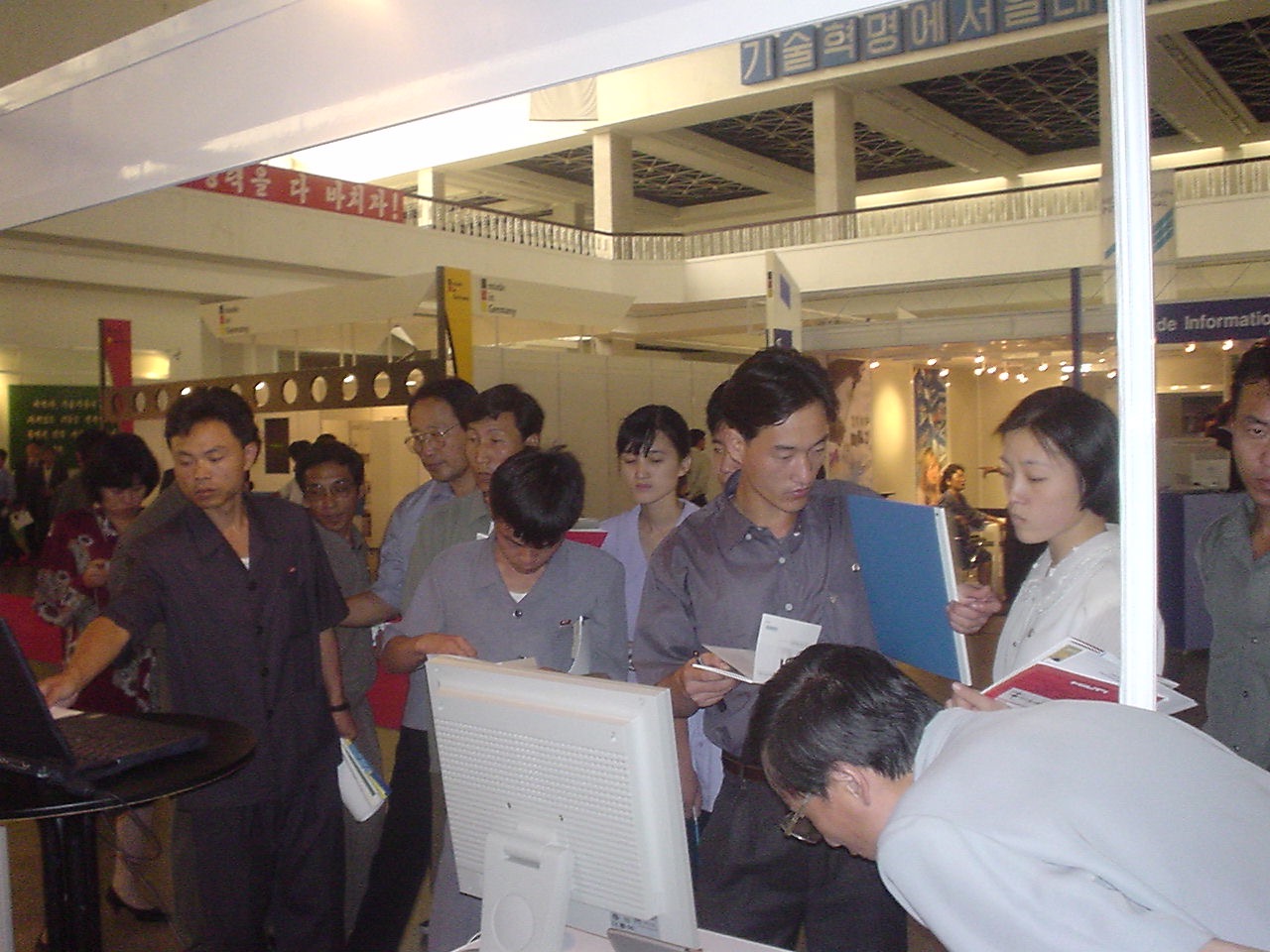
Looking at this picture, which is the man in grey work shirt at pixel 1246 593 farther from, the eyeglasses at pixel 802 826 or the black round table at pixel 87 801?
the black round table at pixel 87 801

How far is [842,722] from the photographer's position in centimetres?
124

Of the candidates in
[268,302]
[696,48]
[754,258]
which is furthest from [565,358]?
[696,48]

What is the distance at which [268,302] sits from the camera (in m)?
9.20

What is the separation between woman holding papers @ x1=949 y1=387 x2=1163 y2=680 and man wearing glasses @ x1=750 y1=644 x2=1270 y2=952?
0.42m

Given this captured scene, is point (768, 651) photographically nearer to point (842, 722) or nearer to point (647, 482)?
point (842, 722)

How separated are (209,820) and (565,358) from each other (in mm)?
8794

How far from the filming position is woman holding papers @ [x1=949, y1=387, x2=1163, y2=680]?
158 cm

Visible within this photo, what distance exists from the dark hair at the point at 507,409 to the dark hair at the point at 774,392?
1.06 metres

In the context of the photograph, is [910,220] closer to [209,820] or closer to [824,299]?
[824,299]

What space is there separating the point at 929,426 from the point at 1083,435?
463 inches

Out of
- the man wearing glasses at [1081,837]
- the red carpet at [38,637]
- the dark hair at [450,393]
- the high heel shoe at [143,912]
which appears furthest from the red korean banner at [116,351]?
the man wearing glasses at [1081,837]

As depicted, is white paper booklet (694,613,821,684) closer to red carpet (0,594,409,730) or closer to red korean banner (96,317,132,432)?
red carpet (0,594,409,730)

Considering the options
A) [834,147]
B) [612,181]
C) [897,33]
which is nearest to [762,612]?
[897,33]

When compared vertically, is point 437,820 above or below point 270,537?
below
